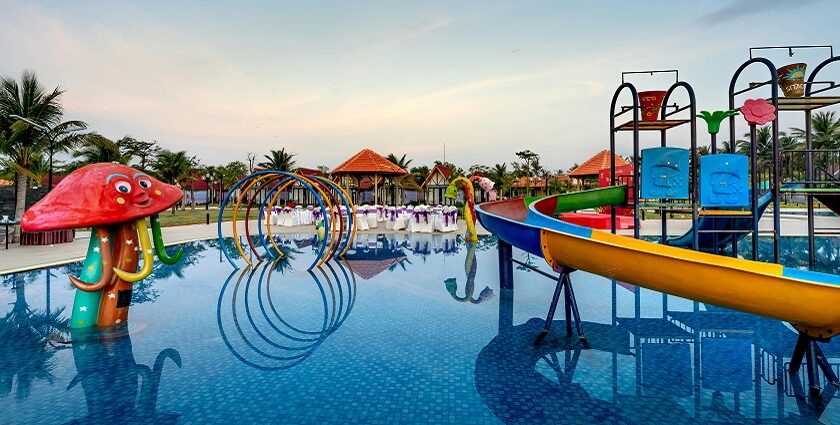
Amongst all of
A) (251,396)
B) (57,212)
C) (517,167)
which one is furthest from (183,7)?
(517,167)

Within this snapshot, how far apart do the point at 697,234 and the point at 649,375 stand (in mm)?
3835

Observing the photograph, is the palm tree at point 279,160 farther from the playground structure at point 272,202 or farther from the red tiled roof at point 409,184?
the playground structure at point 272,202

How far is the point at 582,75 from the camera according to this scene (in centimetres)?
1554

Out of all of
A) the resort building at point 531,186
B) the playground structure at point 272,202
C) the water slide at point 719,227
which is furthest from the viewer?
the resort building at point 531,186

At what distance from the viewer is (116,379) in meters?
4.26

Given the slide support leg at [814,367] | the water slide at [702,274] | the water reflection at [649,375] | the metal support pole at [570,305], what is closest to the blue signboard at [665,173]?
the water reflection at [649,375]

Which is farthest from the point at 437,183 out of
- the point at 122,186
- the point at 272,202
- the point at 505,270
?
the point at 122,186

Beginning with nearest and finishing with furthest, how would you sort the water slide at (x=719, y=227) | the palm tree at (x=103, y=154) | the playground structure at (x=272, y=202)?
the playground structure at (x=272, y=202) → the water slide at (x=719, y=227) → the palm tree at (x=103, y=154)

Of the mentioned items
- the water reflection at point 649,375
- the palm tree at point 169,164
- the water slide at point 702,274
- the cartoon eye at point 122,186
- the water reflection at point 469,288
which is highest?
the palm tree at point 169,164

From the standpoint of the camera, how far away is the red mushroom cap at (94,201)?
17.1 ft

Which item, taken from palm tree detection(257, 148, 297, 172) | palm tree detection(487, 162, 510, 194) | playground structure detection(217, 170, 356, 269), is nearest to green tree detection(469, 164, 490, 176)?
palm tree detection(487, 162, 510, 194)

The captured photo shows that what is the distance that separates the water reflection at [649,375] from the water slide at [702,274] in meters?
0.78

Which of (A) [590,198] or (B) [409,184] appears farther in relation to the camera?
(B) [409,184]

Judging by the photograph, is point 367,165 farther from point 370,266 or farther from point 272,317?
point 272,317
